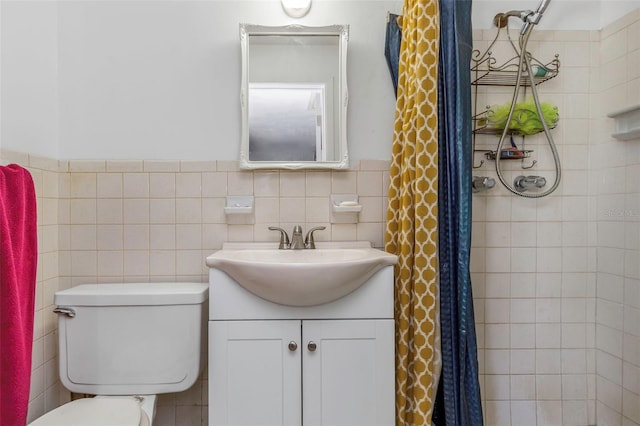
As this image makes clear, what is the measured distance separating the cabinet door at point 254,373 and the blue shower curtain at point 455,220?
0.59 m

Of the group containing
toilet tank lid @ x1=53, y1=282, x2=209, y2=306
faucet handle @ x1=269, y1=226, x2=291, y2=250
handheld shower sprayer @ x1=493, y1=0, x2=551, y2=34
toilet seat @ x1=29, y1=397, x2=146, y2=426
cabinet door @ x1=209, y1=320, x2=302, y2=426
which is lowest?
toilet seat @ x1=29, y1=397, x2=146, y2=426

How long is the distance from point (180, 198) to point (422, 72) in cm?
111

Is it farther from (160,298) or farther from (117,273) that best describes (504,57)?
A: (117,273)

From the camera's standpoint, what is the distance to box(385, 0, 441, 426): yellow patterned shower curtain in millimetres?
1436

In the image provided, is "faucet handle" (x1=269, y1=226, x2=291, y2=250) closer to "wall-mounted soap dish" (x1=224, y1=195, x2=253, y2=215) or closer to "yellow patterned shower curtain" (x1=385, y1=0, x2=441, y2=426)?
"wall-mounted soap dish" (x1=224, y1=195, x2=253, y2=215)

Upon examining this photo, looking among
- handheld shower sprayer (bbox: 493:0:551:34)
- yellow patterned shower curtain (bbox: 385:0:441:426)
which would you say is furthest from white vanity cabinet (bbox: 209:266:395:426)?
handheld shower sprayer (bbox: 493:0:551:34)

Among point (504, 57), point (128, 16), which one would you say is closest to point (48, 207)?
point (128, 16)

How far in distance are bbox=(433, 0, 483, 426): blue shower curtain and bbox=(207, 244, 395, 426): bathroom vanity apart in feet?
0.89

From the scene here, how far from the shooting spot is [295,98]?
170 centimetres

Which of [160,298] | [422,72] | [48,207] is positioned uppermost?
[422,72]

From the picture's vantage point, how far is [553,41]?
69.9 inches

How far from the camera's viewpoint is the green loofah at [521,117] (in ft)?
5.50

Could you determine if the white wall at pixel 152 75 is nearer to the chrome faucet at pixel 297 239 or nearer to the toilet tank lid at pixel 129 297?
the chrome faucet at pixel 297 239

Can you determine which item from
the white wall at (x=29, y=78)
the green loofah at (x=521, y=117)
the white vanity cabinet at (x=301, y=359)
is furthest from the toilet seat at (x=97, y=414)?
the green loofah at (x=521, y=117)
